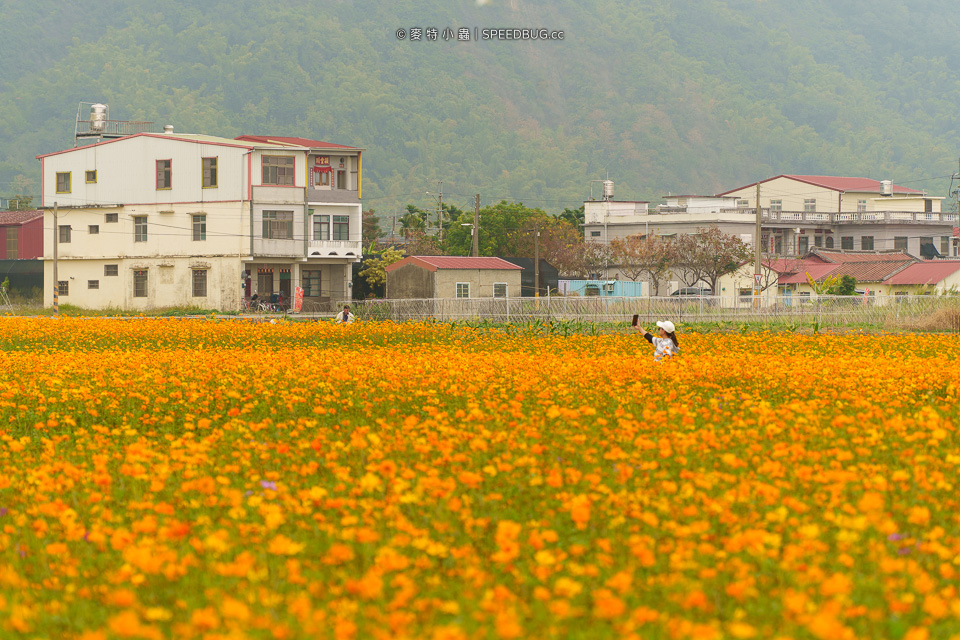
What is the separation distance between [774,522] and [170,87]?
20485 centimetres

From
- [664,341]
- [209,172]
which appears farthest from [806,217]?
[664,341]

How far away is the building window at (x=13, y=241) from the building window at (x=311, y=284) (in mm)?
24436

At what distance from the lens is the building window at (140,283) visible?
55.6 metres

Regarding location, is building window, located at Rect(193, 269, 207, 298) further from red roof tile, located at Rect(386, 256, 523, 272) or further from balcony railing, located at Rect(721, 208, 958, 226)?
balcony railing, located at Rect(721, 208, 958, 226)

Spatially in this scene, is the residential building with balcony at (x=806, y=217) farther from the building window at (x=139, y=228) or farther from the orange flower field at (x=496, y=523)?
the orange flower field at (x=496, y=523)

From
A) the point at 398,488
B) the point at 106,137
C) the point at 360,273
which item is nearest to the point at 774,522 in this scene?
Answer: the point at 398,488

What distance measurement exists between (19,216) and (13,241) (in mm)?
2076

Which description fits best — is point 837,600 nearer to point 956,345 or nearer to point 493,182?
point 956,345

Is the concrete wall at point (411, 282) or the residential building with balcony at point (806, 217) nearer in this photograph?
the concrete wall at point (411, 282)

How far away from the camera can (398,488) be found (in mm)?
5648

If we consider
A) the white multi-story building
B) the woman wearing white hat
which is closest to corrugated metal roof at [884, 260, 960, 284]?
the white multi-story building

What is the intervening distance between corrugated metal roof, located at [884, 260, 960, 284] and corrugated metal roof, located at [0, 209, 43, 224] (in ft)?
176

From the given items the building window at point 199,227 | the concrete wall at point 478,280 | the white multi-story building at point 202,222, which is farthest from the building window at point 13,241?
the concrete wall at point 478,280

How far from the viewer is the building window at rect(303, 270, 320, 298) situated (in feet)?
184
